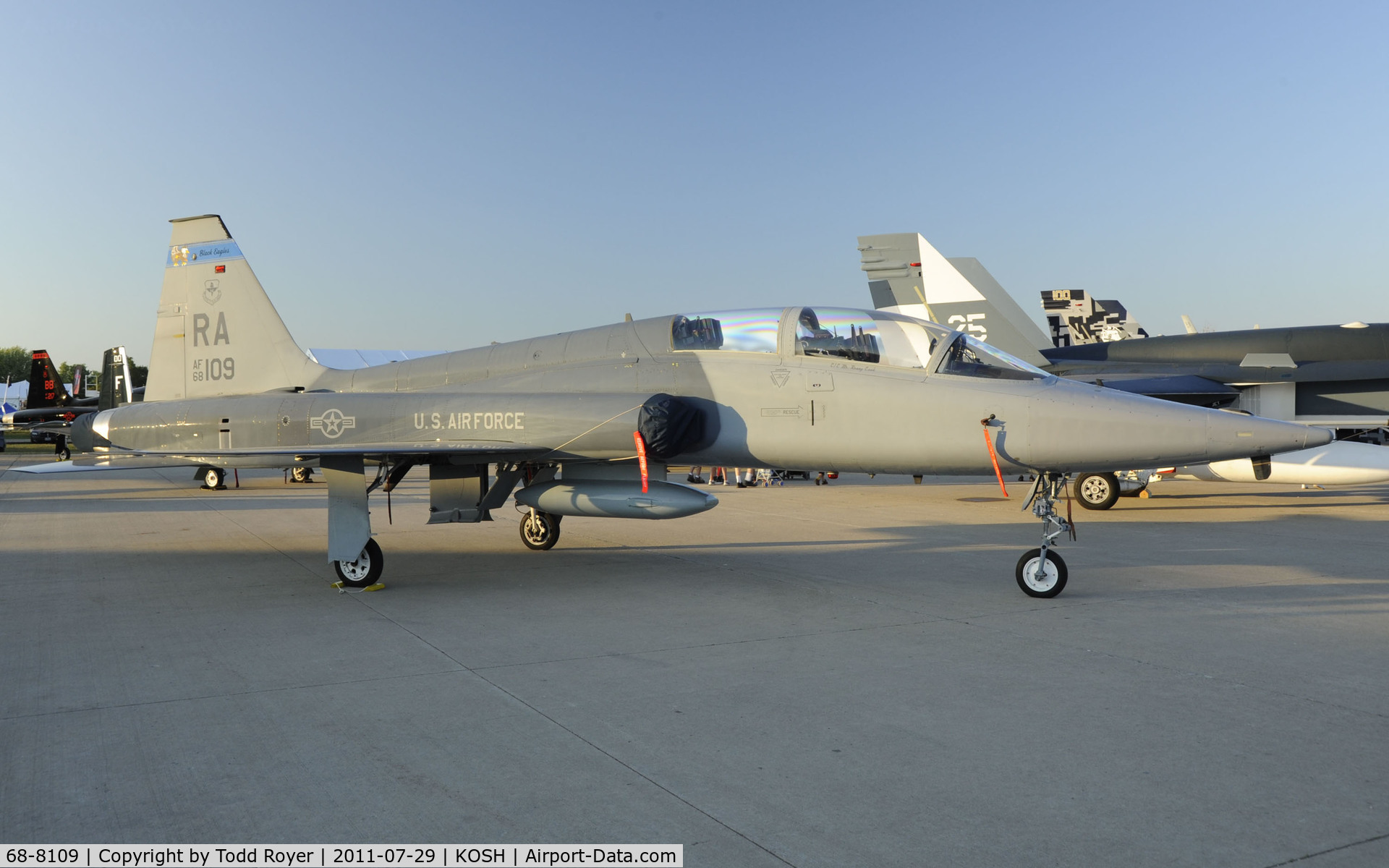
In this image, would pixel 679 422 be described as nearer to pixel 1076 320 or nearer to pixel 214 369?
pixel 214 369

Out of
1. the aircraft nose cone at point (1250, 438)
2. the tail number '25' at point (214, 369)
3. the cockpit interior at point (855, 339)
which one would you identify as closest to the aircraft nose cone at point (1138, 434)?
the aircraft nose cone at point (1250, 438)

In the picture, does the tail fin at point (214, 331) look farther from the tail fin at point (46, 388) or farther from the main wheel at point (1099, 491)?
the tail fin at point (46, 388)

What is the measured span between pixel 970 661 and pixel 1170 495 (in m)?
14.2

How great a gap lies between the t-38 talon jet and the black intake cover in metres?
0.02

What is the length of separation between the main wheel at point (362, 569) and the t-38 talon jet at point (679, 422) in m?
0.01

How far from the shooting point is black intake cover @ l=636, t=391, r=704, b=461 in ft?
24.8

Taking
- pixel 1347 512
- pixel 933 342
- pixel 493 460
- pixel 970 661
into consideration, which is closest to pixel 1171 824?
pixel 970 661

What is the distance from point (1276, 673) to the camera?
5070mm

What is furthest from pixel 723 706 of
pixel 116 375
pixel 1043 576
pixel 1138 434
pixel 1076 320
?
pixel 1076 320

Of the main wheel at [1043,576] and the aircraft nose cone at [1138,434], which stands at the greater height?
the aircraft nose cone at [1138,434]

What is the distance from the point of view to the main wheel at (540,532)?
10.4m

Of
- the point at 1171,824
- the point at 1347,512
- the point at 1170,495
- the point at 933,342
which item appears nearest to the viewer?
the point at 1171,824

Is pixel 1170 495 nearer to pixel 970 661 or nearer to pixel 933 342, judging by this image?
pixel 933 342

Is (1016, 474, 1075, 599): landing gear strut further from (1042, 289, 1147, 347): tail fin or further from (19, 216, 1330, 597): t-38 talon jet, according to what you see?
(1042, 289, 1147, 347): tail fin
